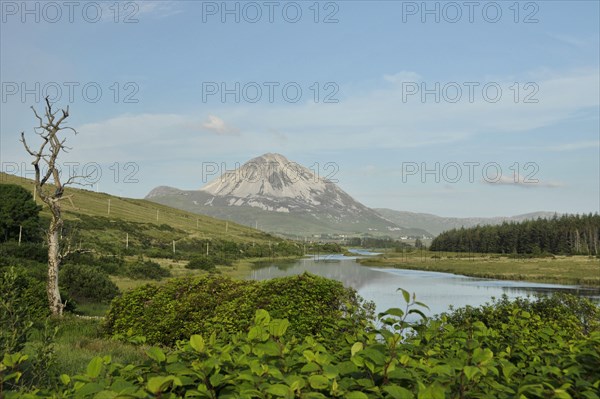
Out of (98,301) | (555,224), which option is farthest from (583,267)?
(98,301)

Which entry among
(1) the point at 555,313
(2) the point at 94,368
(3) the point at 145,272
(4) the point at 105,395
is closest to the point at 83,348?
(2) the point at 94,368

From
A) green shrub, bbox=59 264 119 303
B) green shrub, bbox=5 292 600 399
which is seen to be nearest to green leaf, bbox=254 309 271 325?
green shrub, bbox=5 292 600 399

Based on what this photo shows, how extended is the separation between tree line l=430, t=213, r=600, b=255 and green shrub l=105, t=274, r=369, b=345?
5572 inches

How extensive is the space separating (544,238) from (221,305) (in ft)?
500

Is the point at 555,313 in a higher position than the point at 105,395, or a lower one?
lower

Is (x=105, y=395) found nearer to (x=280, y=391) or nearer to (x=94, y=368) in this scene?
(x=94, y=368)

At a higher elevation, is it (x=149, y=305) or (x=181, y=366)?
(x=181, y=366)

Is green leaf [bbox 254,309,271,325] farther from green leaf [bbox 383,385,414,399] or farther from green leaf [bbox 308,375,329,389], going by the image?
green leaf [bbox 383,385,414,399]

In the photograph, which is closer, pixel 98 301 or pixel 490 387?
pixel 490 387

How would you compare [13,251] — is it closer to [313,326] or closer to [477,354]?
[313,326]

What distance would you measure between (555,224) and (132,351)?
162506 millimetres

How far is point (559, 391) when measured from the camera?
94.2 inches

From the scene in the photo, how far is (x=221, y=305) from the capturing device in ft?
45.9

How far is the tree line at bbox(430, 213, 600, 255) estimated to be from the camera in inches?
5512
